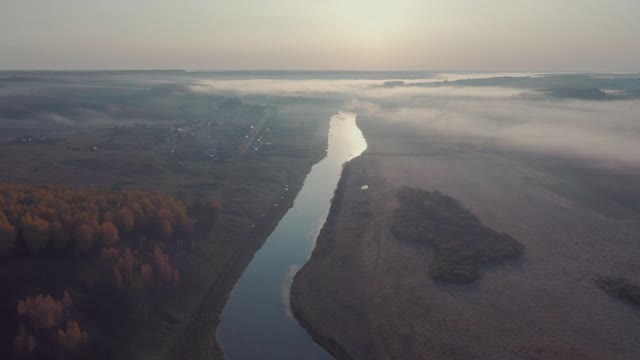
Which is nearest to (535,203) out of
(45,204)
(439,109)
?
(45,204)

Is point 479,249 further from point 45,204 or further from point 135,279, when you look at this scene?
point 45,204

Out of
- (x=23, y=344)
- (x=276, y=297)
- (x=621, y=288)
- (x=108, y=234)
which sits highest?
(x=108, y=234)

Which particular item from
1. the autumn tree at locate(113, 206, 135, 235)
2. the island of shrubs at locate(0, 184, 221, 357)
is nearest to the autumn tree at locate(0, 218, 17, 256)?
the island of shrubs at locate(0, 184, 221, 357)

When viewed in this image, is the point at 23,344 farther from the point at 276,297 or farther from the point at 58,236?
the point at 276,297

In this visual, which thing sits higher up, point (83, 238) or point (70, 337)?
point (83, 238)

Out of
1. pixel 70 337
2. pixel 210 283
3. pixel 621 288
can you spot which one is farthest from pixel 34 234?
pixel 621 288

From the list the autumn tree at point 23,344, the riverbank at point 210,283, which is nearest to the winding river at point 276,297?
the riverbank at point 210,283

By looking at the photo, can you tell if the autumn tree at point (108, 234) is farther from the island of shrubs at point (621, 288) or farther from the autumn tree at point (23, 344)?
the island of shrubs at point (621, 288)
